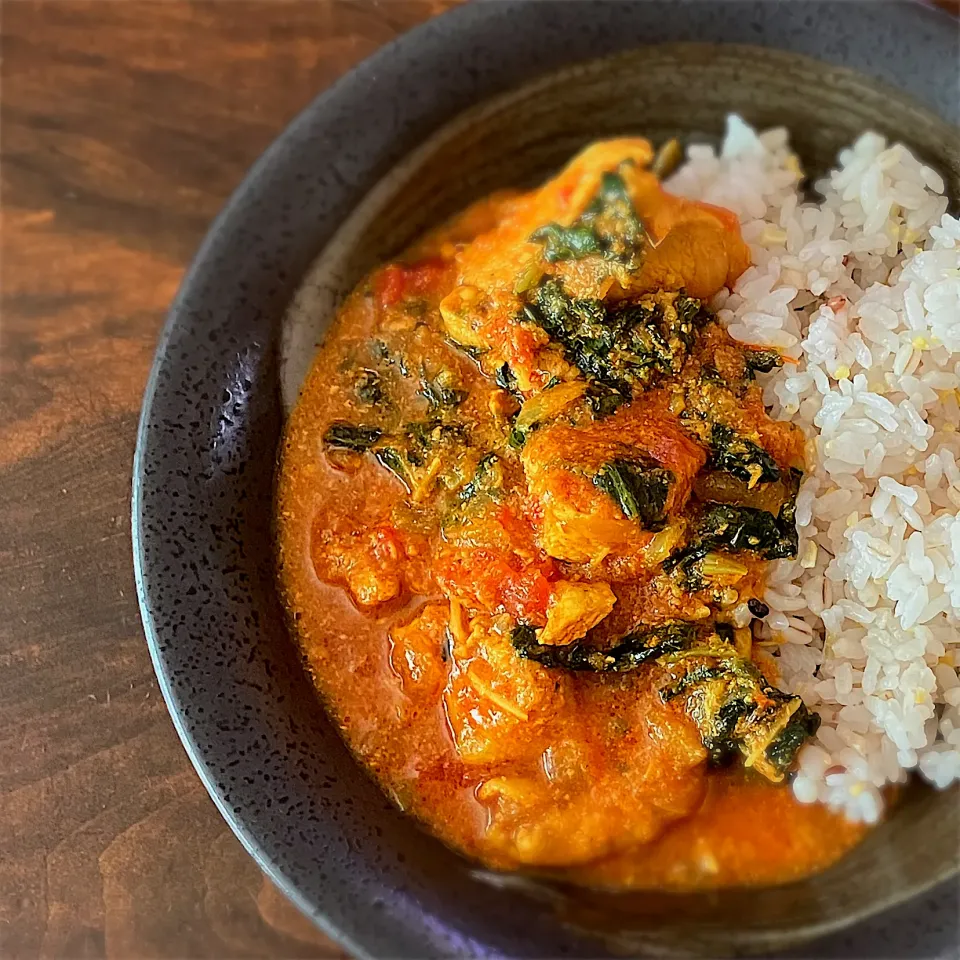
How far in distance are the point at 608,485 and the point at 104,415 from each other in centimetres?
145

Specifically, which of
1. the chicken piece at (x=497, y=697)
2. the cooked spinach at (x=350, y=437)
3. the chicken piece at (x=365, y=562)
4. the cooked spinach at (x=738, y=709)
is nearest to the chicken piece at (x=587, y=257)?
the cooked spinach at (x=350, y=437)

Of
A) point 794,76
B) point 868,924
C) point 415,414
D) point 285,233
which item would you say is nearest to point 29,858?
point 415,414

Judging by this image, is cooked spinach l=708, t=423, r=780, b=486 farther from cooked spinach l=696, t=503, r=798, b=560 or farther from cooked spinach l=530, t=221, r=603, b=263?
cooked spinach l=530, t=221, r=603, b=263

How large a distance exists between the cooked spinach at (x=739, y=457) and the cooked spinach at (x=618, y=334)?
7.8 inches

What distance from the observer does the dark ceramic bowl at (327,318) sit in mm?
2168

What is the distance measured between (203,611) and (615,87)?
176cm

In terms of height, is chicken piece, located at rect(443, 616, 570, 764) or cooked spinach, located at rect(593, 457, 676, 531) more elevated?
cooked spinach, located at rect(593, 457, 676, 531)

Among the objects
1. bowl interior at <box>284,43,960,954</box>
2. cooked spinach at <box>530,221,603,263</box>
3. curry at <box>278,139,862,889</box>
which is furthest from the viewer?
bowl interior at <box>284,43,960,954</box>

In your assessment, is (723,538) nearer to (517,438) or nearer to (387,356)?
(517,438)

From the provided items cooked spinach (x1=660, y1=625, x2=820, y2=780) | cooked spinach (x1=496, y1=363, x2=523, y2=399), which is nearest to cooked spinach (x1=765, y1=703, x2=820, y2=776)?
cooked spinach (x1=660, y1=625, x2=820, y2=780)

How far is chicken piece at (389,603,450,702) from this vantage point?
238cm

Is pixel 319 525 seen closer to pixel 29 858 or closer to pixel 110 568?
pixel 110 568

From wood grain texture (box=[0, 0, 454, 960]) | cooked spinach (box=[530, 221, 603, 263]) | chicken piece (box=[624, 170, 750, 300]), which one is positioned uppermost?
chicken piece (box=[624, 170, 750, 300])

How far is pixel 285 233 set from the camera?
8.32ft
